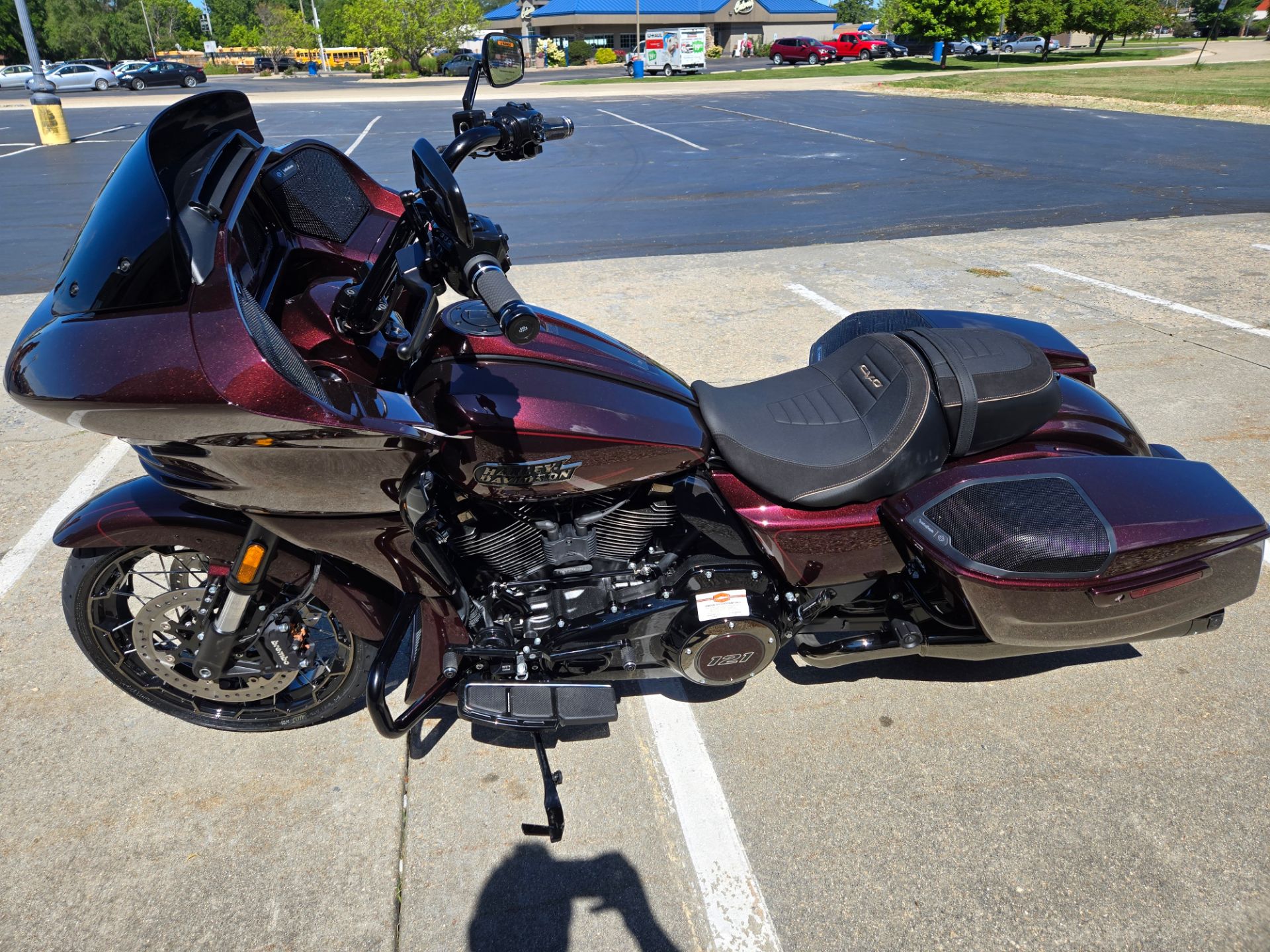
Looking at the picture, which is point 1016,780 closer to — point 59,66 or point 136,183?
point 136,183

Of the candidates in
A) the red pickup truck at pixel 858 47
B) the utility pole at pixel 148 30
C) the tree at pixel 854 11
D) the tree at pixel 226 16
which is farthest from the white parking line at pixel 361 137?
the tree at pixel 226 16

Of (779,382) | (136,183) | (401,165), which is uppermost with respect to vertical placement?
(136,183)

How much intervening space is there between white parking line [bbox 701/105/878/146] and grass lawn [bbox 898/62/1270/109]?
8122mm

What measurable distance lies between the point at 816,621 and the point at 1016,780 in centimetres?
75

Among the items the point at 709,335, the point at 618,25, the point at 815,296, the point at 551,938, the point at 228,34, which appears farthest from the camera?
the point at 228,34

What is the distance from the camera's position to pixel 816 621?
266cm

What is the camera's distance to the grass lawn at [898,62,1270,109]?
20766 mm

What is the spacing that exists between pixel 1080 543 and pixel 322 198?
93.1 inches

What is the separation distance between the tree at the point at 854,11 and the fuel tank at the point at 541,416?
89.3 m

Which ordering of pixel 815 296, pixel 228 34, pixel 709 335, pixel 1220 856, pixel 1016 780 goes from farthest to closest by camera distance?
pixel 228 34
pixel 815 296
pixel 709 335
pixel 1016 780
pixel 1220 856

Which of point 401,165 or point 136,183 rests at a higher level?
point 136,183

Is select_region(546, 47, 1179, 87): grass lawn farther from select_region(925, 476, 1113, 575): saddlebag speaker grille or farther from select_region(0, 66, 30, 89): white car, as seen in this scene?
select_region(925, 476, 1113, 575): saddlebag speaker grille

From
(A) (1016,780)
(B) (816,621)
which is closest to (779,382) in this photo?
(B) (816,621)

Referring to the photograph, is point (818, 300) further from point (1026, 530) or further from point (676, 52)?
point (676, 52)
